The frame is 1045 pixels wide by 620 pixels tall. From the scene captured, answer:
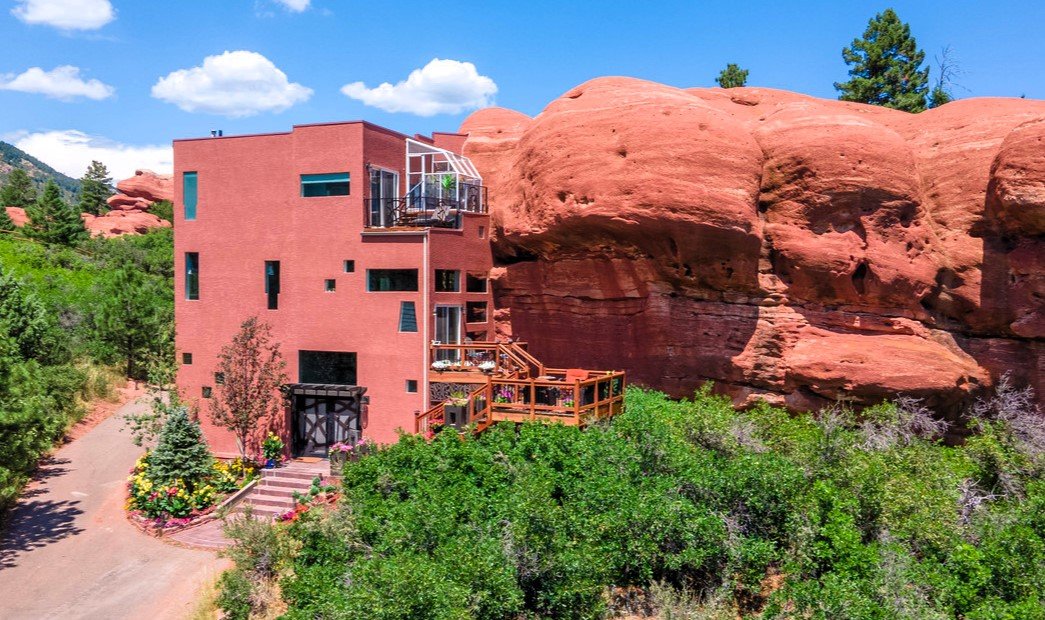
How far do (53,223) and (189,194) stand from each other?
3887 cm

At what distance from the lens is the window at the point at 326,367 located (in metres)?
22.2

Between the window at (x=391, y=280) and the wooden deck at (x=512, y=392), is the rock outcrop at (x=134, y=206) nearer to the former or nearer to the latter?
the window at (x=391, y=280)

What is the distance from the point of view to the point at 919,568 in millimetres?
12977

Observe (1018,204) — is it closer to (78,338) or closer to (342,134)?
(342,134)

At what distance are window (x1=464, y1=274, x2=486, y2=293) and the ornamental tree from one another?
6.68 metres

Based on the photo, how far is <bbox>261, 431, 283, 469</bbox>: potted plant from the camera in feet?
72.8

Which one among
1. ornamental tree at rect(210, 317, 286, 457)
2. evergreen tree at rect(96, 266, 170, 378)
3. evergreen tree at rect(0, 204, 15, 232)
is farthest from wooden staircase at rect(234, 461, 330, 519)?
evergreen tree at rect(0, 204, 15, 232)

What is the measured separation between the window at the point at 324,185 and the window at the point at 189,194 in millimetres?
4517

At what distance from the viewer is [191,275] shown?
2409cm

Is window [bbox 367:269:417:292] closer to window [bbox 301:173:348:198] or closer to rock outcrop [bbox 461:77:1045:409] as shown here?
window [bbox 301:173:348:198]

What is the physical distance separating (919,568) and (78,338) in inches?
1449

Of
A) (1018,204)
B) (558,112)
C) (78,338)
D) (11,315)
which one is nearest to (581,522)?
(558,112)

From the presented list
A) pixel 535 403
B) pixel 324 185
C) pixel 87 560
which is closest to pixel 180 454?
pixel 87 560

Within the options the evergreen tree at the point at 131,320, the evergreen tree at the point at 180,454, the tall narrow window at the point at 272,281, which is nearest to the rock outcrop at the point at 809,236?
the tall narrow window at the point at 272,281
